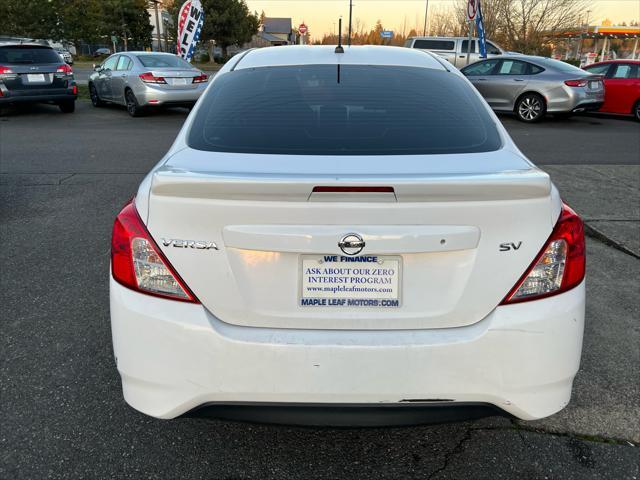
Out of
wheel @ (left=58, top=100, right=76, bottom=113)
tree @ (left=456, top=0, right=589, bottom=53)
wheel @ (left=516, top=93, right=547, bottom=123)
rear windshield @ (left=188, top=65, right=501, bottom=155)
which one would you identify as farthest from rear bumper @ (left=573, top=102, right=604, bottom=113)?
tree @ (left=456, top=0, right=589, bottom=53)

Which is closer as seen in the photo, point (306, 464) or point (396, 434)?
point (306, 464)

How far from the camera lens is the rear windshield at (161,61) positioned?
13.2 m

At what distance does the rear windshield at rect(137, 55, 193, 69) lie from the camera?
1317 cm

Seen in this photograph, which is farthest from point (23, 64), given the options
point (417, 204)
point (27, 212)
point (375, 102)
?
point (417, 204)

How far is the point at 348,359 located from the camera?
6.13 feet

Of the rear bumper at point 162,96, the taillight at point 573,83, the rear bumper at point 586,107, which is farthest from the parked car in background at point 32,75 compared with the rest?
the rear bumper at point 586,107

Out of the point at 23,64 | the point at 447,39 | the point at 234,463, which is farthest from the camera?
the point at 447,39

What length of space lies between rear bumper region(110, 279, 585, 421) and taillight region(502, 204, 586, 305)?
0.04m

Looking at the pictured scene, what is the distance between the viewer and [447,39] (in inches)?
825

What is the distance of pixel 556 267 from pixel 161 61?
13.3 meters

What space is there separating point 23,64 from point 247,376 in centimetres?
1361

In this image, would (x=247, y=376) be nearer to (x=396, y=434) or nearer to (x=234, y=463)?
(x=234, y=463)

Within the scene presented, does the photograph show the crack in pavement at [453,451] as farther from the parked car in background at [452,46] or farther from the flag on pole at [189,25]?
the parked car in background at [452,46]

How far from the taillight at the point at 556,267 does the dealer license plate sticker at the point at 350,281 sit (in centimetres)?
41
